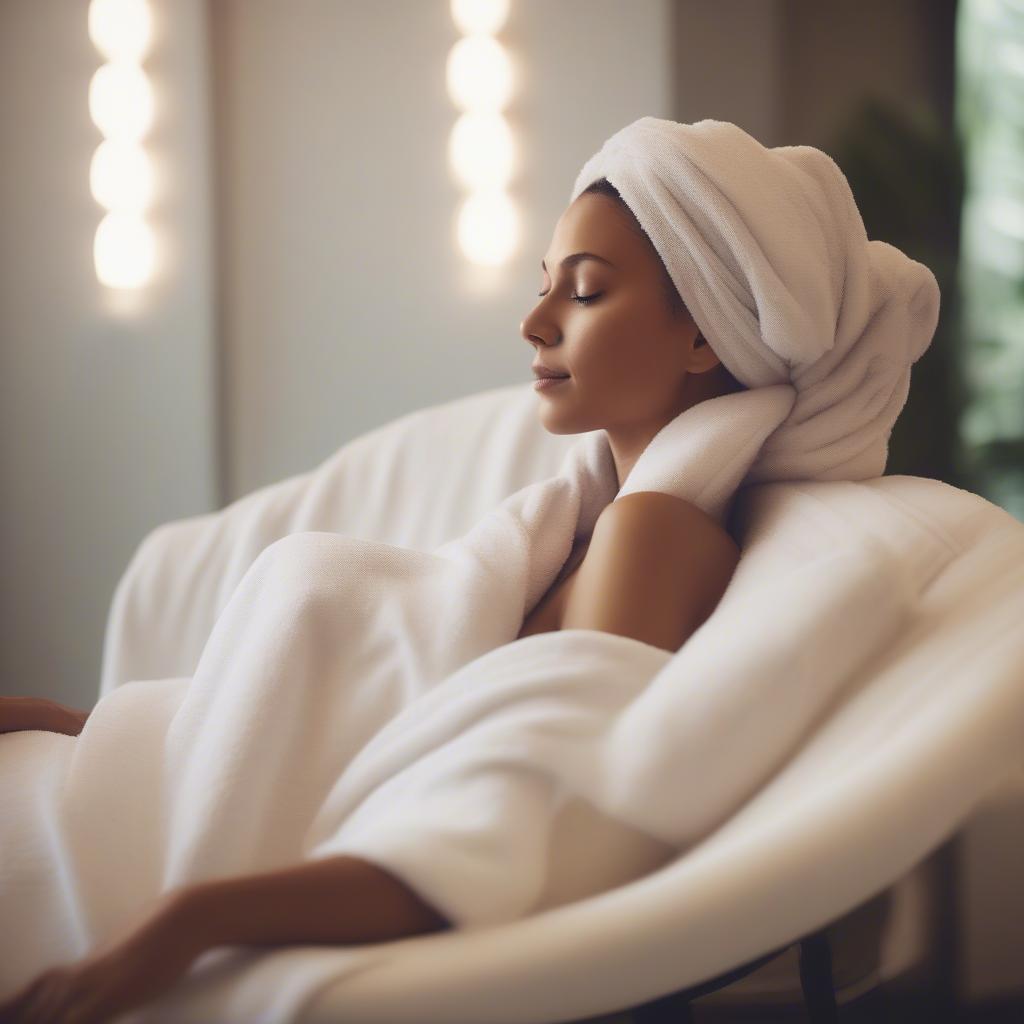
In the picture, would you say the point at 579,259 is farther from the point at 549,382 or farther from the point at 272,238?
the point at 272,238

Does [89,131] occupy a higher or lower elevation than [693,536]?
higher

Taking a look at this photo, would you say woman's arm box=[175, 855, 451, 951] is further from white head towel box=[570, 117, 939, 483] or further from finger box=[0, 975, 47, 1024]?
white head towel box=[570, 117, 939, 483]

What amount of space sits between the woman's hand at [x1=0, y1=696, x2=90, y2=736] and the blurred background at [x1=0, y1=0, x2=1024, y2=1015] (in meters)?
1.26

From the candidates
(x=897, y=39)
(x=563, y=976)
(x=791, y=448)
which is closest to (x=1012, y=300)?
(x=897, y=39)

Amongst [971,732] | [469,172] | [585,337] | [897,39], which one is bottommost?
[971,732]

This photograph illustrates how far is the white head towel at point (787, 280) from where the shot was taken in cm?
91

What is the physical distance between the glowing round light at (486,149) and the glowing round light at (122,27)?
0.67 meters

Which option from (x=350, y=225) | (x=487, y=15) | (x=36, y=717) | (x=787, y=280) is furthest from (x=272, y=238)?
(x=787, y=280)

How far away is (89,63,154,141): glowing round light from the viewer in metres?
2.25

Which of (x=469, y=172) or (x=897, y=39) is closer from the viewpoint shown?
(x=469, y=172)

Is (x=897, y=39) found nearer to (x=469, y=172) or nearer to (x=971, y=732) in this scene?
(x=469, y=172)

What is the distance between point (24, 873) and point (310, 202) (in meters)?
1.79

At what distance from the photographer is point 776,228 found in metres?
0.91

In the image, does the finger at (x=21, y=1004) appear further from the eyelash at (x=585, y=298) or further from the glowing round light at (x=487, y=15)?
the glowing round light at (x=487, y=15)
